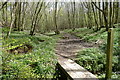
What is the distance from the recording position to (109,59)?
4172mm

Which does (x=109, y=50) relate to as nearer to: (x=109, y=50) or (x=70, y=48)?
(x=109, y=50)

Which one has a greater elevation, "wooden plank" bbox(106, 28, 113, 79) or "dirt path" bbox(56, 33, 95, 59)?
"wooden plank" bbox(106, 28, 113, 79)

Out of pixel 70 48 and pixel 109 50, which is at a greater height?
pixel 109 50

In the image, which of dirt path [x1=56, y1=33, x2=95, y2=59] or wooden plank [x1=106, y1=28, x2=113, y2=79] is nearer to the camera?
wooden plank [x1=106, y1=28, x2=113, y2=79]

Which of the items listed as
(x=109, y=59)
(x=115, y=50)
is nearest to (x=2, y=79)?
(x=109, y=59)

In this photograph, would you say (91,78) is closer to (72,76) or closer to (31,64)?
(72,76)

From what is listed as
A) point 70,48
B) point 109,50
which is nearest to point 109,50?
point 109,50

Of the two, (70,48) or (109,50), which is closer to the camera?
(109,50)

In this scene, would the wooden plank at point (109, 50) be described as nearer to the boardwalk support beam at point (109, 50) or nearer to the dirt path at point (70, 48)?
the boardwalk support beam at point (109, 50)

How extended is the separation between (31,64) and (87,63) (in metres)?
2.66

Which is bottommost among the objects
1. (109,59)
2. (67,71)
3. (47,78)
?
(47,78)

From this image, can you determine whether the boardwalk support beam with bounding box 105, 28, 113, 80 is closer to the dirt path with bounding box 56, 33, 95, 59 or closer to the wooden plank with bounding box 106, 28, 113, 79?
the wooden plank with bounding box 106, 28, 113, 79

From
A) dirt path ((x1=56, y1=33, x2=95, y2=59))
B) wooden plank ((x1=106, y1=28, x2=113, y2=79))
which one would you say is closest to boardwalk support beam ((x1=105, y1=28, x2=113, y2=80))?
wooden plank ((x1=106, y1=28, x2=113, y2=79))

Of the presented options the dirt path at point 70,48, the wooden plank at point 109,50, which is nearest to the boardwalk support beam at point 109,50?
the wooden plank at point 109,50
